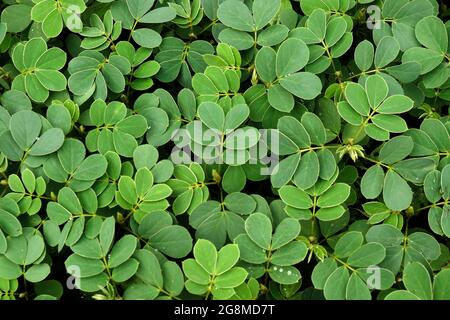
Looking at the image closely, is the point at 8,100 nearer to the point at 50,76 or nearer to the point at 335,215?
the point at 50,76

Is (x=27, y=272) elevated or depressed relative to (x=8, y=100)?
depressed

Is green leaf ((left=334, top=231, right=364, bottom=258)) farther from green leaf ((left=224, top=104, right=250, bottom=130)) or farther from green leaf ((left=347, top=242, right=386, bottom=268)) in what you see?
green leaf ((left=224, top=104, right=250, bottom=130))

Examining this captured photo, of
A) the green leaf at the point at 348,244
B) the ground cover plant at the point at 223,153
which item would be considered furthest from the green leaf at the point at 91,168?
the green leaf at the point at 348,244

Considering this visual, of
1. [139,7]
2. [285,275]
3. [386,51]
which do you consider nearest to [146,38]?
[139,7]

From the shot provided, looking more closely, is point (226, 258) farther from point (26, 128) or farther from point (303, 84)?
point (26, 128)

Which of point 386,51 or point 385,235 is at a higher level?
point 386,51

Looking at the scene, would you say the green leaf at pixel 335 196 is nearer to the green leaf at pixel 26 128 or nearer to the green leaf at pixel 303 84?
the green leaf at pixel 303 84
